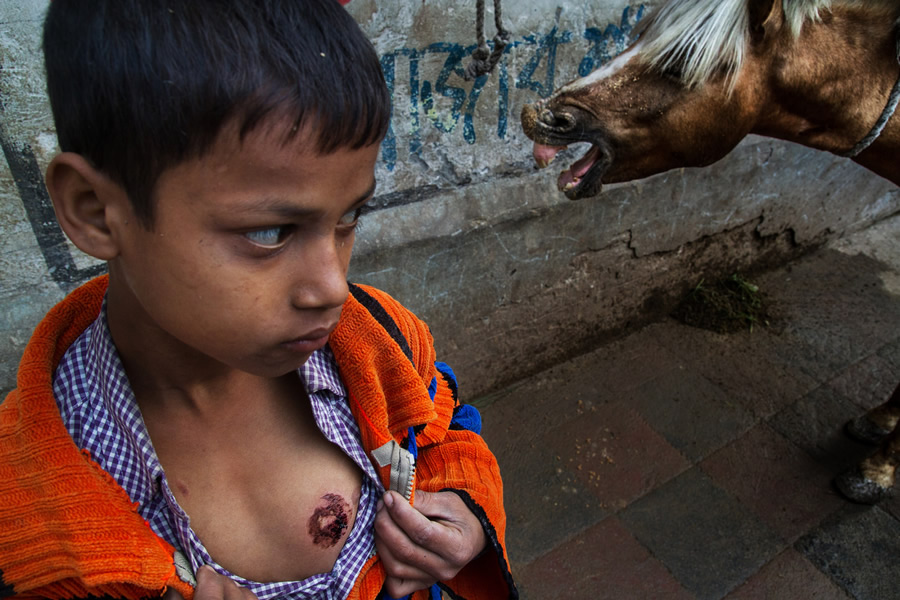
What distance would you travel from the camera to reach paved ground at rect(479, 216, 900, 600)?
2232 millimetres

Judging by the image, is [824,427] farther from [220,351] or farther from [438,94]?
[220,351]

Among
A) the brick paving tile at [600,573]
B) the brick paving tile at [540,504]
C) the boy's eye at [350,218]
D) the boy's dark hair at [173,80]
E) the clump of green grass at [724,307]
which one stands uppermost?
the boy's dark hair at [173,80]

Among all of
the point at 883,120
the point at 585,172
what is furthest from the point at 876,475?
the point at 585,172

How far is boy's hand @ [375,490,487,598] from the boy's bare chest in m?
0.07

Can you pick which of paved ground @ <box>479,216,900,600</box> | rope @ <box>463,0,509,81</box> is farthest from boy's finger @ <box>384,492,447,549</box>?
paved ground @ <box>479,216,900,600</box>

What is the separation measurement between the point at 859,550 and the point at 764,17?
2.06 meters

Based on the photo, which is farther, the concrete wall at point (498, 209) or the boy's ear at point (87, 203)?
the concrete wall at point (498, 209)

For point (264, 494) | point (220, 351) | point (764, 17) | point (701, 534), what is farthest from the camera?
point (701, 534)

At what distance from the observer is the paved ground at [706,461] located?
223 centimetres

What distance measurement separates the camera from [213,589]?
823 millimetres

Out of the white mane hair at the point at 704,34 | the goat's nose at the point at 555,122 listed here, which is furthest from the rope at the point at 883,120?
the goat's nose at the point at 555,122

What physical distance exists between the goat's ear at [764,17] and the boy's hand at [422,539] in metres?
1.41

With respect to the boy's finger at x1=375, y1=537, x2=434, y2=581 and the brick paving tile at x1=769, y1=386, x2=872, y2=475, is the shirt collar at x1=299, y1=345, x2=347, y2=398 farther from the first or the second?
the brick paving tile at x1=769, y1=386, x2=872, y2=475

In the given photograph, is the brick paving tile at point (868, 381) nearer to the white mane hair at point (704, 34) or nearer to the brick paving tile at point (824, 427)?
the brick paving tile at point (824, 427)
